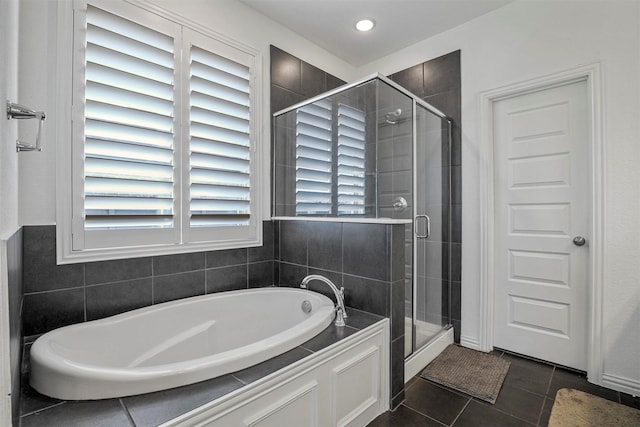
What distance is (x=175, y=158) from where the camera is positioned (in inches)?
77.3

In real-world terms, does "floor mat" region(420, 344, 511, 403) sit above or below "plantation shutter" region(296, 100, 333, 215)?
below

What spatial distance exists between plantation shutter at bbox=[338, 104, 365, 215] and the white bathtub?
2.17ft

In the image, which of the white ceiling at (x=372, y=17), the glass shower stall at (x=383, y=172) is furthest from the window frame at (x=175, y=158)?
the white ceiling at (x=372, y=17)

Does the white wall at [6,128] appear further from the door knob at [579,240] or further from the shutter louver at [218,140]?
the door knob at [579,240]

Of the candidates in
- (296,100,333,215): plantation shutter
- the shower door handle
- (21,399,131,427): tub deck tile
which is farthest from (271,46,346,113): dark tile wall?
(21,399,131,427): tub deck tile

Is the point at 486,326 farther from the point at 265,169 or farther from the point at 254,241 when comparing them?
the point at 265,169

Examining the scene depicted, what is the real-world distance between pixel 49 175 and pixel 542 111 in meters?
3.22

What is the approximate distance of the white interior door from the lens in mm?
2148

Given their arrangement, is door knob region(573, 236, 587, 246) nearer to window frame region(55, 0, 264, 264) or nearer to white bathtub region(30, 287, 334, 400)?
white bathtub region(30, 287, 334, 400)

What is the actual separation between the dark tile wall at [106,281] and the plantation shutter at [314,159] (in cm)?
66

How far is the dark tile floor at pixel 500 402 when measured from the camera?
1692 mm

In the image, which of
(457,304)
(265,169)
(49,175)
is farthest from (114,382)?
(457,304)

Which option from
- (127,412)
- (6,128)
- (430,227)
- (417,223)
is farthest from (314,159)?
(127,412)

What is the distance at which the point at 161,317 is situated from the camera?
1.78 metres
